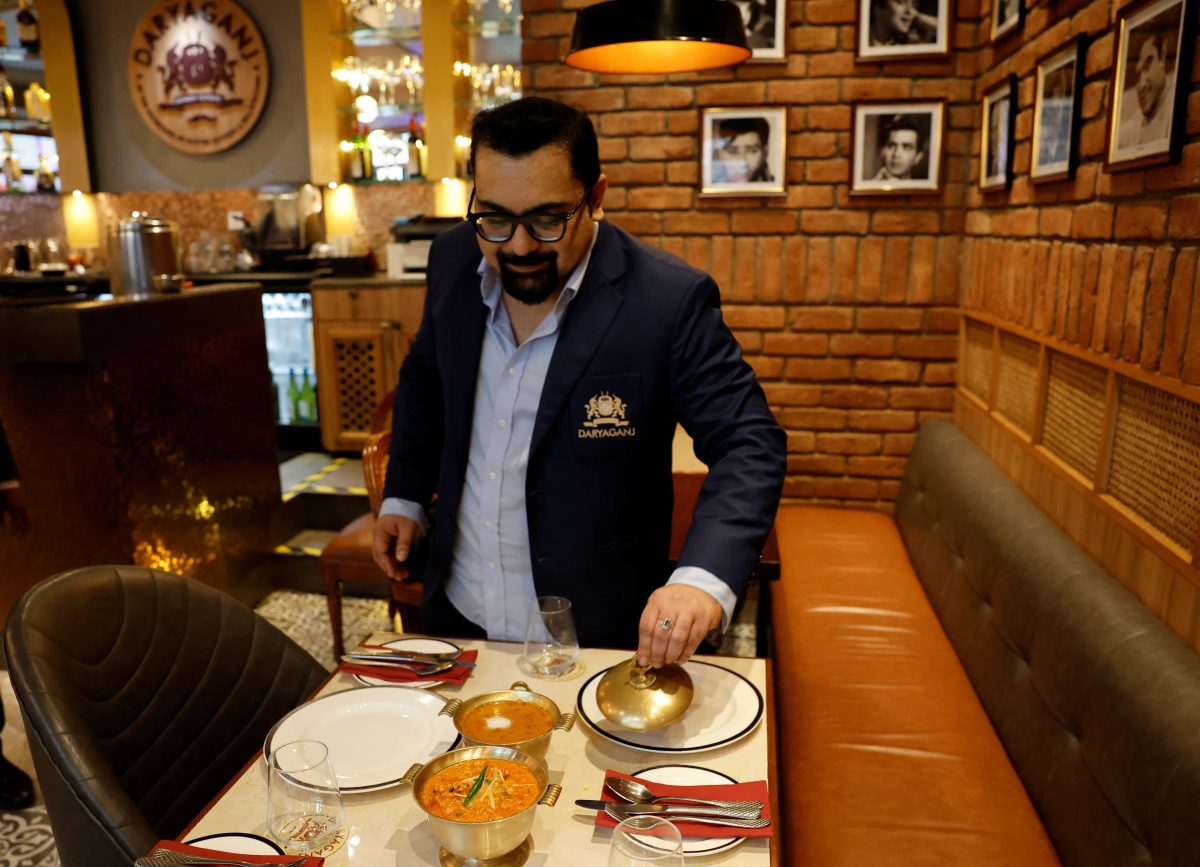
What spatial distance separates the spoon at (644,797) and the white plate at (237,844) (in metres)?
0.42

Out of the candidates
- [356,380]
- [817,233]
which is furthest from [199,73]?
[817,233]

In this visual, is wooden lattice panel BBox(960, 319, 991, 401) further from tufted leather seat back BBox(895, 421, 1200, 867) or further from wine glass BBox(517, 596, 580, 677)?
wine glass BBox(517, 596, 580, 677)

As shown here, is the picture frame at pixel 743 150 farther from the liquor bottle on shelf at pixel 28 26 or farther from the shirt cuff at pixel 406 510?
the liquor bottle on shelf at pixel 28 26

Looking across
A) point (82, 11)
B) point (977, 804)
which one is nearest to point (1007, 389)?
point (977, 804)

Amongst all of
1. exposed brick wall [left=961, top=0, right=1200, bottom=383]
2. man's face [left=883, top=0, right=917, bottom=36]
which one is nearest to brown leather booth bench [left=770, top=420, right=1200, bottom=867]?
exposed brick wall [left=961, top=0, right=1200, bottom=383]

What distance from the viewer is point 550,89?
354 cm

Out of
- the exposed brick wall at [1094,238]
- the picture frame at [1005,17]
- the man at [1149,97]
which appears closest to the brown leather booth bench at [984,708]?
the exposed brick wall at [1094,238]

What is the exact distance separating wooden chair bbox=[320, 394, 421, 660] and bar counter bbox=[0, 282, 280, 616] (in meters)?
0.72

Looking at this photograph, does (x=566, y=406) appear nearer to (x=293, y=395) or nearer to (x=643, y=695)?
(x=643, y=695)

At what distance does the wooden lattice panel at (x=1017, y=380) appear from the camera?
8.42ft

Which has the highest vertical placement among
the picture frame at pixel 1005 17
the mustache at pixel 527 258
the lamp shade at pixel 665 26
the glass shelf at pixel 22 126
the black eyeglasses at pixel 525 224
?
the glass shelf at pixel 22 126

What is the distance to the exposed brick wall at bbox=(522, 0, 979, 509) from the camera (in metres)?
3.30

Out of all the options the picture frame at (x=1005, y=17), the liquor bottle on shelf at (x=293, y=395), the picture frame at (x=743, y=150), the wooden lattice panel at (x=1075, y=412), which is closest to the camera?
the wooden lattice panel at (x=1075, y=412)

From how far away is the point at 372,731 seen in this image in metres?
1.37
